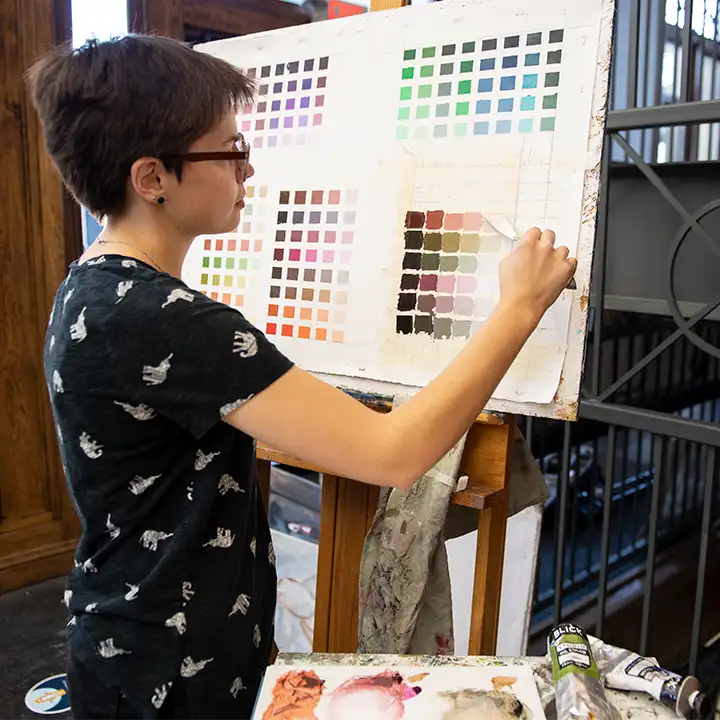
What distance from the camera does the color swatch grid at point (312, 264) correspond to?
1176 millimetres

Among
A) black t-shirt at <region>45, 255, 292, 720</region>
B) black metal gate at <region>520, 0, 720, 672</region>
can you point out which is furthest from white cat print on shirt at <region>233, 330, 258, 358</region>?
black metal gate at <region>520, 0, 720, 672</region>

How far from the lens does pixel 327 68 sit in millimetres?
1200

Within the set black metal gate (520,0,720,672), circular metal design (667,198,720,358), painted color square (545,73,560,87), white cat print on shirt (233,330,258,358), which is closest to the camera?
white cat print on shirt (233,330,258,358)

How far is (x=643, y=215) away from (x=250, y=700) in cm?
179

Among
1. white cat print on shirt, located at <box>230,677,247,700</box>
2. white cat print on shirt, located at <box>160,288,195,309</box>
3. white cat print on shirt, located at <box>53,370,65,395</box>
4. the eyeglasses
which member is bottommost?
white cat print on shirt, located at <box>230,677,247,700</box>

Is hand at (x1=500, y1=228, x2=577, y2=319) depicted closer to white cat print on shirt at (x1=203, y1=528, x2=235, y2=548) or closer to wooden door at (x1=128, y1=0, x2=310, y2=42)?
white cat print on shirt at (x1=203, y1=528, x2=235, y2=548)

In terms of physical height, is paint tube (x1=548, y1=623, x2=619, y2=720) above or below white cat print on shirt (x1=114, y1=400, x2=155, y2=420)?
below

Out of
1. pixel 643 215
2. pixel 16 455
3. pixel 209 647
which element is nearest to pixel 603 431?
pixel 643 215

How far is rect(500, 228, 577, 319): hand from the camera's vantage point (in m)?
0.83

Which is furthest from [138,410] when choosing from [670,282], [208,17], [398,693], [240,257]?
[208,17]

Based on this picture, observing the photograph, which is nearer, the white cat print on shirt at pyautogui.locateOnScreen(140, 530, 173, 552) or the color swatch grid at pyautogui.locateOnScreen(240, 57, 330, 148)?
the white cat print on shirt at pyautogui.locateOnScreen(140, 530, 173, 552)

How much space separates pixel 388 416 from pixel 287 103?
747 millimetres

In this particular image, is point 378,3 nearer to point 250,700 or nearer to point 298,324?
point 298,324

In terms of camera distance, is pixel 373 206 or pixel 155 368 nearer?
pixel 155 368
